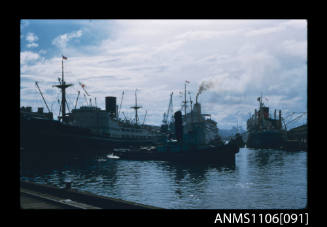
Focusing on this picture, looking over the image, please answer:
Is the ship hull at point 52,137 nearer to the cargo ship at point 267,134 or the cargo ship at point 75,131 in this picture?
the cargo ship at point 75,131

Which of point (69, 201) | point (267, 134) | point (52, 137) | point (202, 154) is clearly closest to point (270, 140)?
point (267, 134)

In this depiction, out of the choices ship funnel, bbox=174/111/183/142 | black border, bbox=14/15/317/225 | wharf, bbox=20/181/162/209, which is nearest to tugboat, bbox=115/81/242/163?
ship funnel, bbox=174/111/183/142

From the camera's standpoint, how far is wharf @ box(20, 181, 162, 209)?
31.7 ft

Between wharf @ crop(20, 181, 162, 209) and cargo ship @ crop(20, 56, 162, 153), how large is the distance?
48298 mm

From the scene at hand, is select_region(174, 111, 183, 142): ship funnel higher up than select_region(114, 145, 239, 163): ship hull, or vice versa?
select_region(174, 111, 183, 142): ship funnel

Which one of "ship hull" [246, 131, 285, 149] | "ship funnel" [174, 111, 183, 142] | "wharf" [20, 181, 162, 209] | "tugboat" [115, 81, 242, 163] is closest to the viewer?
"wharf" [20, 181, 162, 209]

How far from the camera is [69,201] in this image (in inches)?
410

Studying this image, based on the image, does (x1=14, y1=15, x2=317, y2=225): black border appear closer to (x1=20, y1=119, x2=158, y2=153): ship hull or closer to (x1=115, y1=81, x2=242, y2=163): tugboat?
(x1=115, y1=81, x2=242, y2=163): tugboat

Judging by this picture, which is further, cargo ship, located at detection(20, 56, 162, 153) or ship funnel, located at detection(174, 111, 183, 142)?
cargo ship, located at detection(20, 56, 162, 153)

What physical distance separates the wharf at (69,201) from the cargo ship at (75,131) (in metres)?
48.3
